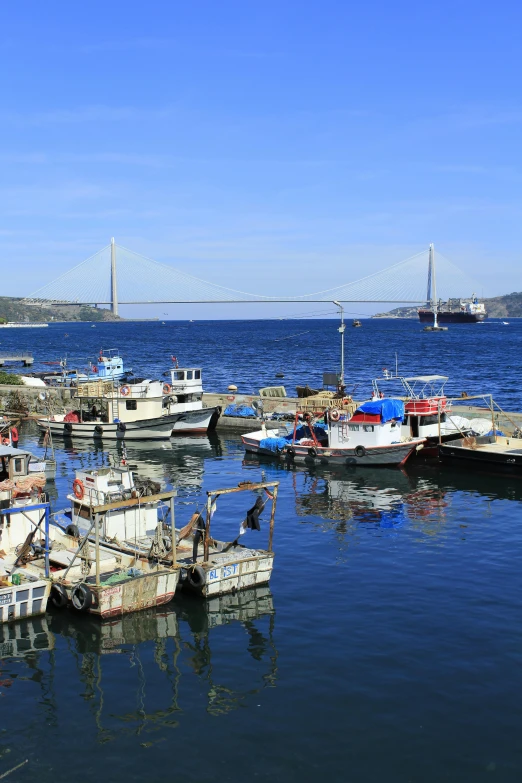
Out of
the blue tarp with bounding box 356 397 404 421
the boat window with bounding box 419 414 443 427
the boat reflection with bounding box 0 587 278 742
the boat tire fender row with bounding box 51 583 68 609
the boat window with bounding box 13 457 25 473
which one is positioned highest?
the blue tarp with bounding box 356 397 404 421

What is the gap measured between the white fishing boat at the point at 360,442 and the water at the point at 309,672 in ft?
31.1

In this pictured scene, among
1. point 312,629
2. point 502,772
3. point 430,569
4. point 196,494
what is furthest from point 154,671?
point 196,494

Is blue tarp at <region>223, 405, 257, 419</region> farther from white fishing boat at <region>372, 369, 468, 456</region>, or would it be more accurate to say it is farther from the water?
the water

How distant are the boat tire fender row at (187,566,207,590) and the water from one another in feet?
1.89

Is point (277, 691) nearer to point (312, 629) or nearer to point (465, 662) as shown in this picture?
point (312, 629)

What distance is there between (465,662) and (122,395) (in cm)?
3715

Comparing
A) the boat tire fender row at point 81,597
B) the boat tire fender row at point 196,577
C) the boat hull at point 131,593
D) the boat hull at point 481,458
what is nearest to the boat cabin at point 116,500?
the boat tire fender row at point 196,577

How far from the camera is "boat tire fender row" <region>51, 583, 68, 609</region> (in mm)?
20469

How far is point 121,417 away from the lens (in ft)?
168

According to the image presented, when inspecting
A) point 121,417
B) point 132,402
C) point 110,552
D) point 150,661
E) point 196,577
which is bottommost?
point 150,661

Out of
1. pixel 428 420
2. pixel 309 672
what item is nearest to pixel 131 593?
pixel 309 672

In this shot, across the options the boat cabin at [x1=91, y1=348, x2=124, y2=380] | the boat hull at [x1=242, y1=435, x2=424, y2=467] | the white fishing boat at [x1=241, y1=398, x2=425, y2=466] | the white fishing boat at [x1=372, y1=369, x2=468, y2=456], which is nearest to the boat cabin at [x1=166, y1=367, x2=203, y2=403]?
the white fishing boat at [x1=241, y1=398, x2=425, y2=466]

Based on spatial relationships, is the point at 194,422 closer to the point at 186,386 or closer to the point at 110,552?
the point at 186,386

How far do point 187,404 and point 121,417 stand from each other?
4.74 metres
